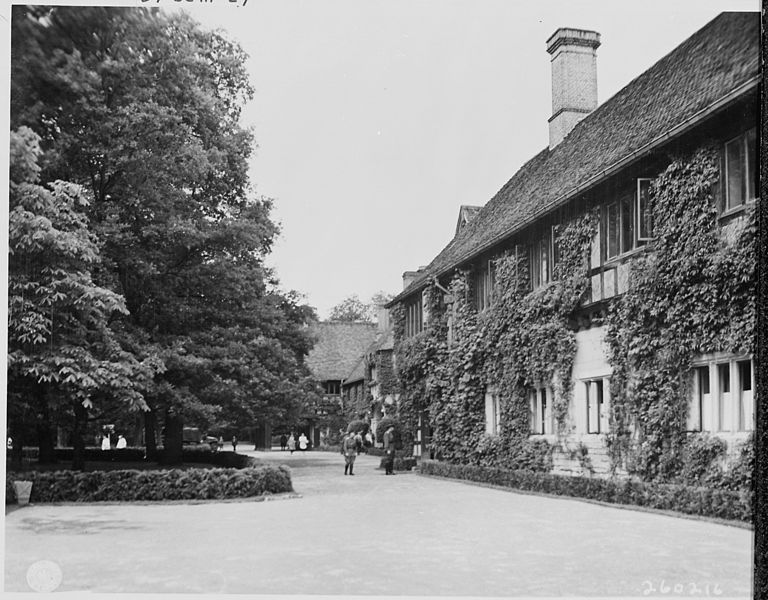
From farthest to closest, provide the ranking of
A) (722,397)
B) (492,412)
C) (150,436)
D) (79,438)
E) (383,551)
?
(492,412)
(150,436)
(79,438)
(722,397)
(383,551)

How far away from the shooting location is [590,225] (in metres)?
18.0

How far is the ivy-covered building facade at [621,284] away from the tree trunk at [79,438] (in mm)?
7614

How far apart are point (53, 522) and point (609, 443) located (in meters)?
Result: 9.41

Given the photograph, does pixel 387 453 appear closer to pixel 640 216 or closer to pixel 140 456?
pixel 140 456

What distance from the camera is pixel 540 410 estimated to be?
2083cm

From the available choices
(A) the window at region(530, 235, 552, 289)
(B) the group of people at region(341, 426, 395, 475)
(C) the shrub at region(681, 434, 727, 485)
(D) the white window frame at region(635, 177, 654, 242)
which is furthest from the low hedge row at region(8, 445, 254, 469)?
(D) the white window frame at region(635, 177, 654, 242)

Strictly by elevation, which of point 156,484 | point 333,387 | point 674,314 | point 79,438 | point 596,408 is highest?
point 674,314

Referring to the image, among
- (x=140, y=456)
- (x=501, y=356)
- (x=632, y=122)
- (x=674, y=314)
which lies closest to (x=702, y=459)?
(x=674, y=314)

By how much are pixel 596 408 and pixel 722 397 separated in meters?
4.18

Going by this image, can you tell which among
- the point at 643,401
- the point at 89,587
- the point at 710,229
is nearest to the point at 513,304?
the point at 643,401

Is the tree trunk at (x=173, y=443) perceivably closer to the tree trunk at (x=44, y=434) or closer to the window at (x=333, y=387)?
the tree trunk at (x=44, y=434)

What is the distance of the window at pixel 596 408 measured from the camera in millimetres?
17875

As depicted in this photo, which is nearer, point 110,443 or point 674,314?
point 674,314

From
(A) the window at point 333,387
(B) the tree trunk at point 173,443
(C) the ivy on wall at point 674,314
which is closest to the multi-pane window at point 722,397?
(C) the ivy on wall at point 674,314
